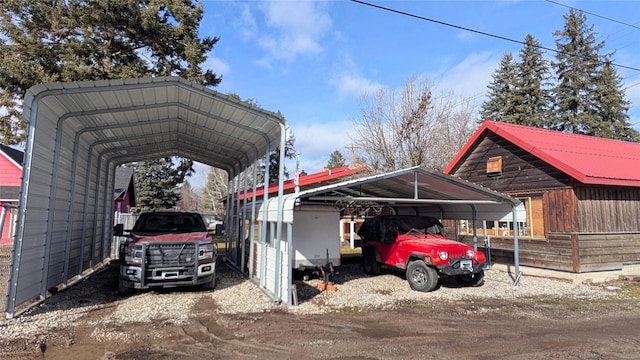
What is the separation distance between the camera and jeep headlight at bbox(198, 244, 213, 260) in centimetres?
882

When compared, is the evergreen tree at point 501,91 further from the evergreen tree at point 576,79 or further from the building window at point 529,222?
the building window at point 529,222

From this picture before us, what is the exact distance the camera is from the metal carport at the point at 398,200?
26.8ft

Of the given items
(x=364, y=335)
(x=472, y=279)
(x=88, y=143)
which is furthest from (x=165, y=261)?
(x=472, y=279)

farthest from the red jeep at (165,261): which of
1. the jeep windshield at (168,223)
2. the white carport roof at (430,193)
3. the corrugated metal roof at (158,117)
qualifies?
the corrugated metal roof at (158,117)

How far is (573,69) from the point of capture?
33.4m

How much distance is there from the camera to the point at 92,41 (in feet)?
53.9

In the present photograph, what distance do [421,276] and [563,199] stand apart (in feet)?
17.3

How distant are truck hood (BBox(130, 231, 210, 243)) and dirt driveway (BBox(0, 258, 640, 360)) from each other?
4.45ft

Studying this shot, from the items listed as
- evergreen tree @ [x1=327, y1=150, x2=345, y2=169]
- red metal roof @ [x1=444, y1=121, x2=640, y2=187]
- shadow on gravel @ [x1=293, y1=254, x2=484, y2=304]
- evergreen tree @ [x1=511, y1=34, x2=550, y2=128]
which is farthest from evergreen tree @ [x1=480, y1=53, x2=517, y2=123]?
evergreen tree @ [x1=327, y1=150, x2=345, y2=169]

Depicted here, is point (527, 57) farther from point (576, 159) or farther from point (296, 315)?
point (296, 315)

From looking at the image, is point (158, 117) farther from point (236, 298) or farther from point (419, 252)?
point (419, 252)

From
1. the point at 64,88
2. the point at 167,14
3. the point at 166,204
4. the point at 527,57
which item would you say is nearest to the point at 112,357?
the point at 64,88

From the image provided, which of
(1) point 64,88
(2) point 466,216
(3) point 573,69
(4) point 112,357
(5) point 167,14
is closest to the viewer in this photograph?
(4) point 112,357

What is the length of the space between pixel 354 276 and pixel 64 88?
8.70 meters
